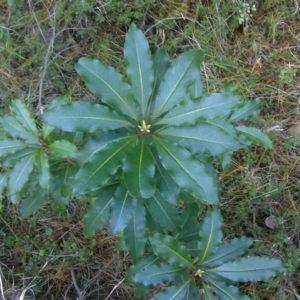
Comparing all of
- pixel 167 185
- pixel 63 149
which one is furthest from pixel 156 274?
pixel 63 149

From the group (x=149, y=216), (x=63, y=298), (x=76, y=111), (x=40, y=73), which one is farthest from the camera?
(x=40, y=73)

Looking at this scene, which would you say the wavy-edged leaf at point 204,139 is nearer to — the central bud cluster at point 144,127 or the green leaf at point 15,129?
the central bud cluster at point 144,127

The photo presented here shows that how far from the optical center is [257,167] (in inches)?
98.6

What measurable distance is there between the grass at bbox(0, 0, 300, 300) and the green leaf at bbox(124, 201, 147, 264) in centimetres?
82

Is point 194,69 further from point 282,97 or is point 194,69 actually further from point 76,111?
point 282,97

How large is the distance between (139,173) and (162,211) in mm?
376

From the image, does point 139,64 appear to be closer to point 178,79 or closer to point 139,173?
point 178,79

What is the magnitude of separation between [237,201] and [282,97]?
27.5 inches

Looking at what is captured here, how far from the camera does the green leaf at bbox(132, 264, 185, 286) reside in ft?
5.15

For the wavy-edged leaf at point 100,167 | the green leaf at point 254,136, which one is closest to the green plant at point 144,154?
the wavy-edged leaf at point 100,167

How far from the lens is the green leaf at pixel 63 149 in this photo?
5.01 ft

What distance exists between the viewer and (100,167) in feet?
4.32

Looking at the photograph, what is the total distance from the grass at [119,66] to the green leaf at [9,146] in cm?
92

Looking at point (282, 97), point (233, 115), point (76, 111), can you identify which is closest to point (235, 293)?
point (233, 115)
